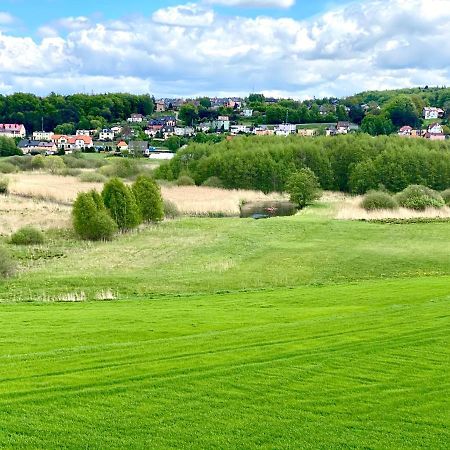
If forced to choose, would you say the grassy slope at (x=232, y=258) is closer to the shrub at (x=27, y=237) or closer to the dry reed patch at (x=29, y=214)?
the shrub at (x=27, y=237)

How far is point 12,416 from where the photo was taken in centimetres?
1323

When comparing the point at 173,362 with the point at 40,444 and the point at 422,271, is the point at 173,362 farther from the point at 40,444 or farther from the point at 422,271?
the point at 422,271

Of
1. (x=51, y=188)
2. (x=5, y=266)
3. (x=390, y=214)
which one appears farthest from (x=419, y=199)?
(x=5, y=266)

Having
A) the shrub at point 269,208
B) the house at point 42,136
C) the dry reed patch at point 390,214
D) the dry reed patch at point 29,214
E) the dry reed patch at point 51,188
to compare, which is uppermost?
the house at point 42,136

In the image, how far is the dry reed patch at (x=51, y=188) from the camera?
68412mm

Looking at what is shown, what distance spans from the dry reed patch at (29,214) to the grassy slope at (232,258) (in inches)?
237

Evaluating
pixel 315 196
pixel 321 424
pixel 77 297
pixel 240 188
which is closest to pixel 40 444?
pixel 321 424

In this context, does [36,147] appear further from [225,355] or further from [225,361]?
[225,361]

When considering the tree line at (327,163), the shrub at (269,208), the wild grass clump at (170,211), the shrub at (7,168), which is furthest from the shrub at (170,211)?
the shrub at (7,168)

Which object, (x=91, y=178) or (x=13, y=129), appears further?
(x=13, y=129)

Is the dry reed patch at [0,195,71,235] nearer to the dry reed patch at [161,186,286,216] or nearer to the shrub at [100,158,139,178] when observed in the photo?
the dry reed patch at [161,186,286,216]

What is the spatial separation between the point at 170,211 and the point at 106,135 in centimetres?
12096

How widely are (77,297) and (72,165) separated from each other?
281 feet

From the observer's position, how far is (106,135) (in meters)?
178
